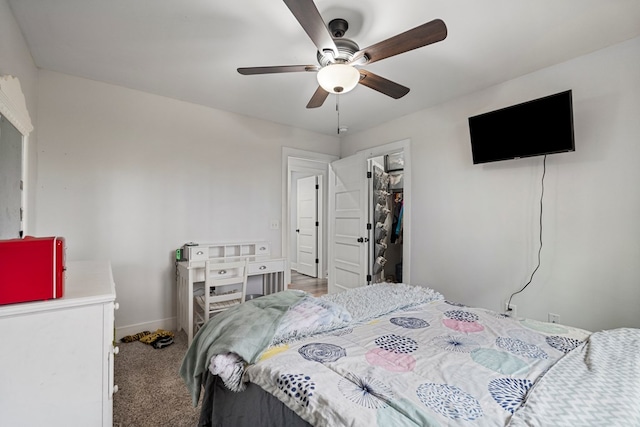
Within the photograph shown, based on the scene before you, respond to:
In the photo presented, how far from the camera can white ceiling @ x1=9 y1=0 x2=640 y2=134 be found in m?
1.71

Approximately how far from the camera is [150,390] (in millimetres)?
1972

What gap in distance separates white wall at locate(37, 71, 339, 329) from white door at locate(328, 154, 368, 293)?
106cm

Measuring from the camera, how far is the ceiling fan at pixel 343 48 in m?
1.37

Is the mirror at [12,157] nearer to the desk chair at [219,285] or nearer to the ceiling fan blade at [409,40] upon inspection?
the desk chair at [219,285]

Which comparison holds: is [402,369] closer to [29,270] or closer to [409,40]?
[29,270]

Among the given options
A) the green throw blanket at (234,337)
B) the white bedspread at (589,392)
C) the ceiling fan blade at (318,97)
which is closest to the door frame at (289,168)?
the ceiling fan blade at (318,97)

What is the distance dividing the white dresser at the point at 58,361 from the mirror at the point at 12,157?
69 cm

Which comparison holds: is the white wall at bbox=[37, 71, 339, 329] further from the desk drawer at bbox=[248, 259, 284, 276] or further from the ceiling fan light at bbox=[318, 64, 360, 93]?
the ceiling fan light at bbox=[318, 64, 360, 93]

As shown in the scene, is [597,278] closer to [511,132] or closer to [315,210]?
[511,132]

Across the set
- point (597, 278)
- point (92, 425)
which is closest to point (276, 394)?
point (92, 425)

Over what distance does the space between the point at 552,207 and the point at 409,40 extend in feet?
6.11

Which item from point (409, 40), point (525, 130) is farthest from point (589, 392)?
point (525, 130)

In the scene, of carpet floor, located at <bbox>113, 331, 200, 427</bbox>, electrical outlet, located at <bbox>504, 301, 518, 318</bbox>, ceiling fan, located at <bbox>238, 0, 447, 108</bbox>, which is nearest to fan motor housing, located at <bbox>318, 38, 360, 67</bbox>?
ceiling fan, located at <bbox>238, 0, 447, 108</bbox>

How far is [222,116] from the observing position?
337 centimetres
